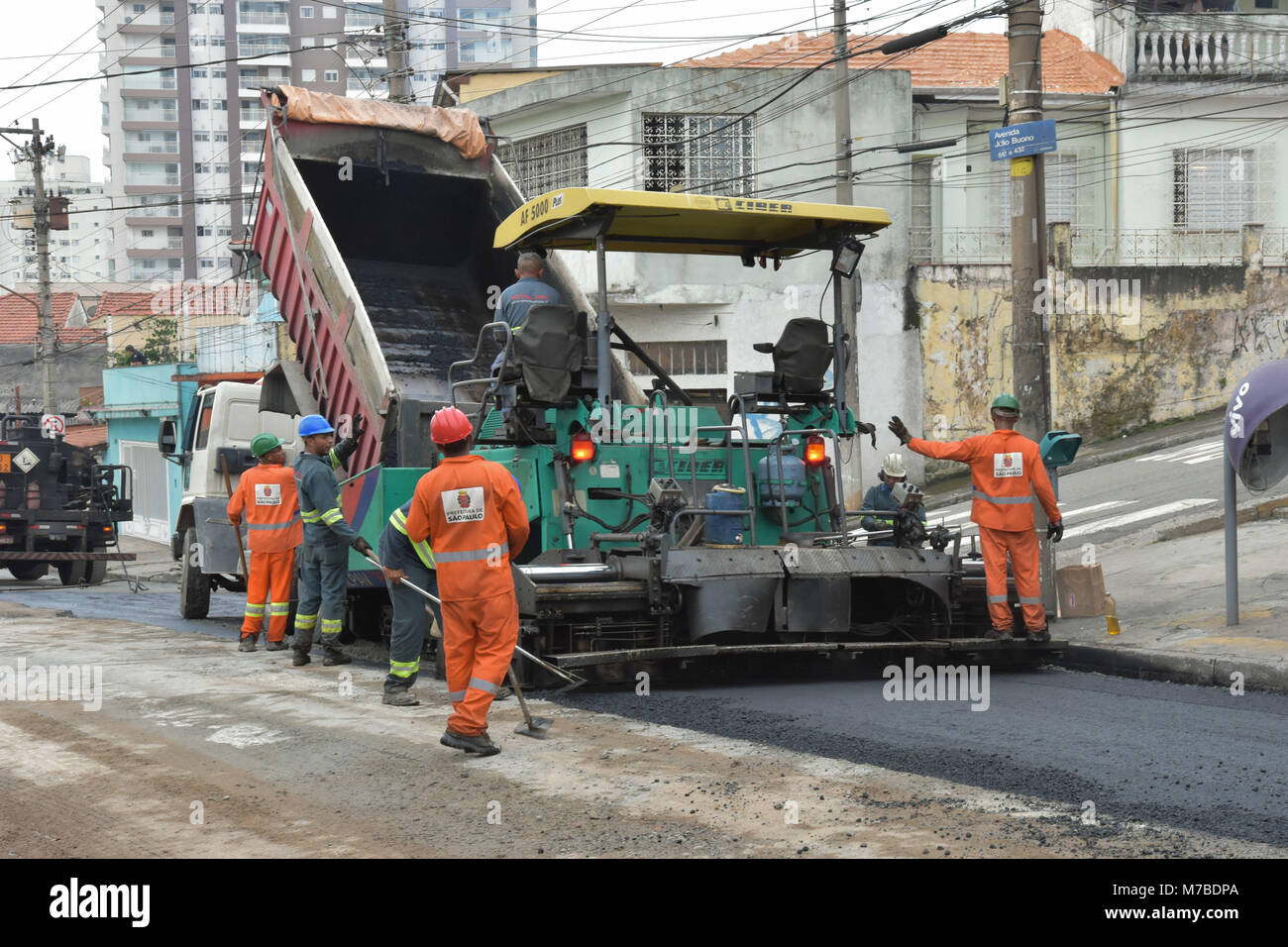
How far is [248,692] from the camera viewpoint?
26.9 ft

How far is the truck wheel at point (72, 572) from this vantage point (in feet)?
68.4

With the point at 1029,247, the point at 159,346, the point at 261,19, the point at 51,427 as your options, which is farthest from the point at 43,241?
the point at 261,19

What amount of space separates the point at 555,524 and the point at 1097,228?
58.2 feet

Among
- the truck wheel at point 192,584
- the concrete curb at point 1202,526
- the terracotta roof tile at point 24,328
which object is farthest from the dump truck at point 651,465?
the terracotta roof tile at point 24,328

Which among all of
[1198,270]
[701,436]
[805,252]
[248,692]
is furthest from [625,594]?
[1198,270]

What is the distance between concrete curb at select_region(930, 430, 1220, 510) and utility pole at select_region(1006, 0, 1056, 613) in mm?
9927

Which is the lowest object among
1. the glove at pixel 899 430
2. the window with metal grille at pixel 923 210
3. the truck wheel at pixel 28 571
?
the truck wheel at pixel 28 571

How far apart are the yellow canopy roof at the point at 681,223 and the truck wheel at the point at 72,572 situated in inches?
535

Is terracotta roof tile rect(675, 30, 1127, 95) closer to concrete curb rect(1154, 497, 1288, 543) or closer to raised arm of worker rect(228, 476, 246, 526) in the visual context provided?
concrete curb rect(1154, 497, 1288, 543)

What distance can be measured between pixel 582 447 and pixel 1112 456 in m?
13.7

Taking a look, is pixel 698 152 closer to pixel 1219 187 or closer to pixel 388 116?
pixel 1219 187

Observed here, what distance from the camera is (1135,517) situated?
1484 cm

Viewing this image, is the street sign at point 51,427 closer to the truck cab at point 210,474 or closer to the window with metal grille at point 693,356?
the truck cab at point 210,474
